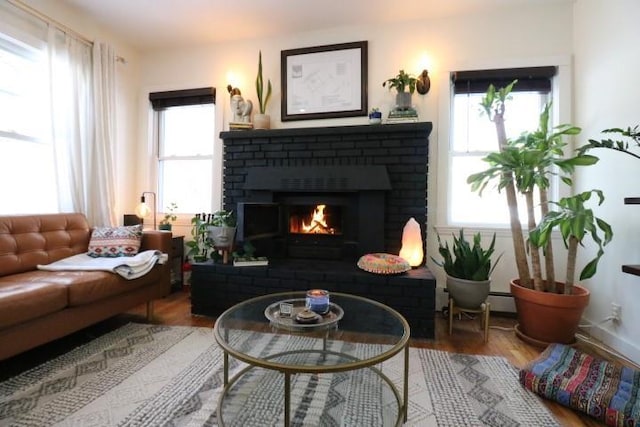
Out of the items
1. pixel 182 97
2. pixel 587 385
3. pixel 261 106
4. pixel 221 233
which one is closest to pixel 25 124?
pixel 182 97

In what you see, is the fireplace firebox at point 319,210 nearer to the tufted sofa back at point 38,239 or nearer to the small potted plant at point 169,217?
the small potted plant at point 169,217

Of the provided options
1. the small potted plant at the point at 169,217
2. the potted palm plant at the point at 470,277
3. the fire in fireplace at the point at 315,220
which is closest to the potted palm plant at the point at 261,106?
the fire in fireplace at the point at 315,220

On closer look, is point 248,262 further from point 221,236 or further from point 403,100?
point 403,100

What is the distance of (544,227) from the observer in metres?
1.77

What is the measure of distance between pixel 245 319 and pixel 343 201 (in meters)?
1.57

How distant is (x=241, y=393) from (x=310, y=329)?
18.6 inches

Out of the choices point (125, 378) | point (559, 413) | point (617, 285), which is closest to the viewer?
point (559, 413)

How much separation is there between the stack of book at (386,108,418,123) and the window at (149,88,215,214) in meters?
1.89

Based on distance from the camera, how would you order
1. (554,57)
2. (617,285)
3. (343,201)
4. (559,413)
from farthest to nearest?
(343,201) → (554,57) → (617,285) → (559,413)

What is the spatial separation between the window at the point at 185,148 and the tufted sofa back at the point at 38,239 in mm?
964

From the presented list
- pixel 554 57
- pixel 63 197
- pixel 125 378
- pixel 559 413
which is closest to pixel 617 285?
pixel 559 413

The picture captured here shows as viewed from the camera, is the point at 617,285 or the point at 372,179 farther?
the point at 372,179

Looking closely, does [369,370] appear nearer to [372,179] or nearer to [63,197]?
[372,179]

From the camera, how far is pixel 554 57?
2.41 metres
